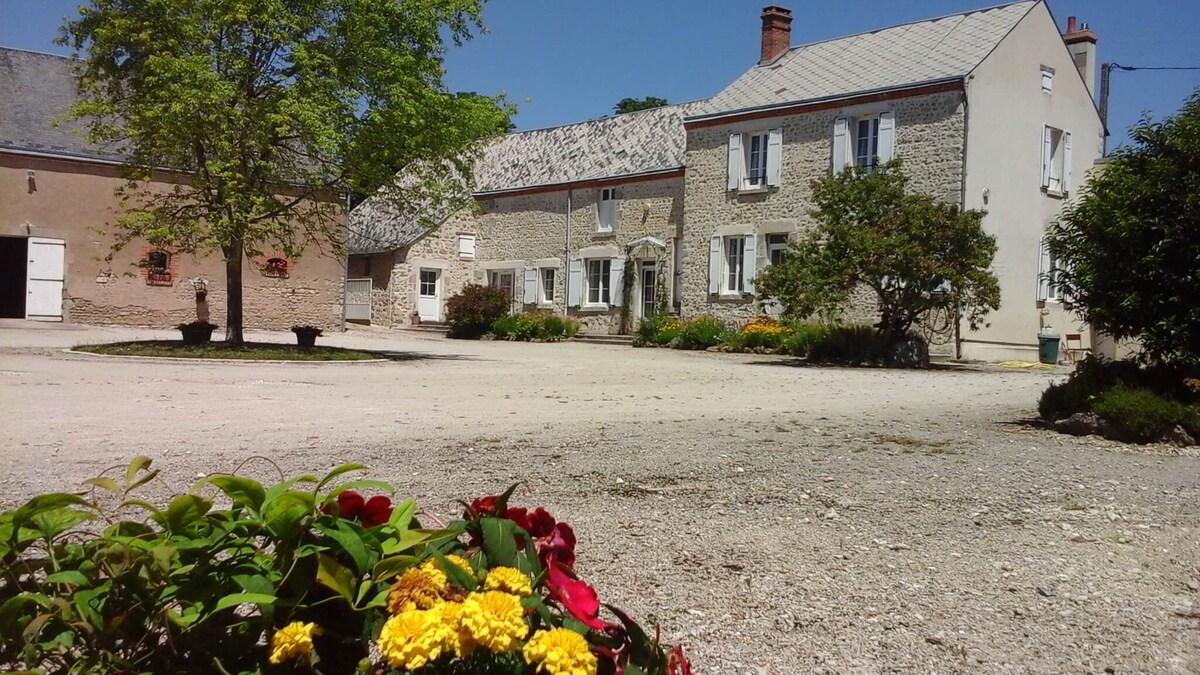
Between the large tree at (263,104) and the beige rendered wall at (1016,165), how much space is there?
11707mm

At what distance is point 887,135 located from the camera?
24.2 metres

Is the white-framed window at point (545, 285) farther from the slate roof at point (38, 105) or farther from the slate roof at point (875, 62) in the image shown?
the slate roof at point (38, 105)

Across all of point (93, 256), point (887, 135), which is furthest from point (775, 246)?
point (93, 256)

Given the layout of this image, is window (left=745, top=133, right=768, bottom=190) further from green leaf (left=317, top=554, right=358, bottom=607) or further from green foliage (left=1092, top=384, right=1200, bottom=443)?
green leaf (left=317, top=554, right=358, bottom=607)

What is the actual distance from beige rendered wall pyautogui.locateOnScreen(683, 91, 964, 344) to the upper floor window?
210 mm

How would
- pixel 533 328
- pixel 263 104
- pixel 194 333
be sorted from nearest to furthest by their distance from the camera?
pixel 263 104, pixel 194 333, pixel 533 328

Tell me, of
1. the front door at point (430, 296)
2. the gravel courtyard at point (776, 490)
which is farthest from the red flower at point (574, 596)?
the front door at point (430, 296)

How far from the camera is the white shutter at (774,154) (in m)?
26.5

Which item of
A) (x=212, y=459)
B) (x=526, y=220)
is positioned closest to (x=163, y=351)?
(x=212, y=459)

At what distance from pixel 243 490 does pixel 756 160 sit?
26946mm

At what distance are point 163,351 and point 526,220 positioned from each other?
705 inches

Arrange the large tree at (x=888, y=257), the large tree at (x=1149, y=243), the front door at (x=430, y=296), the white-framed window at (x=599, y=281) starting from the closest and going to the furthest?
the large tree at (x=1149, y=243), the large tree at (x=888, y=257), the white-framed window at (x=599, y=281), the front door at (x=430, y=296)

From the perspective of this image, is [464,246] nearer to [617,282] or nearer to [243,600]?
[617,282]

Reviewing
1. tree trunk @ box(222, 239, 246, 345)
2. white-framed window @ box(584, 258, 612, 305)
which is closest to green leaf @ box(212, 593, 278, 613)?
tree trunk @ box(222, 239, 246, 345)
